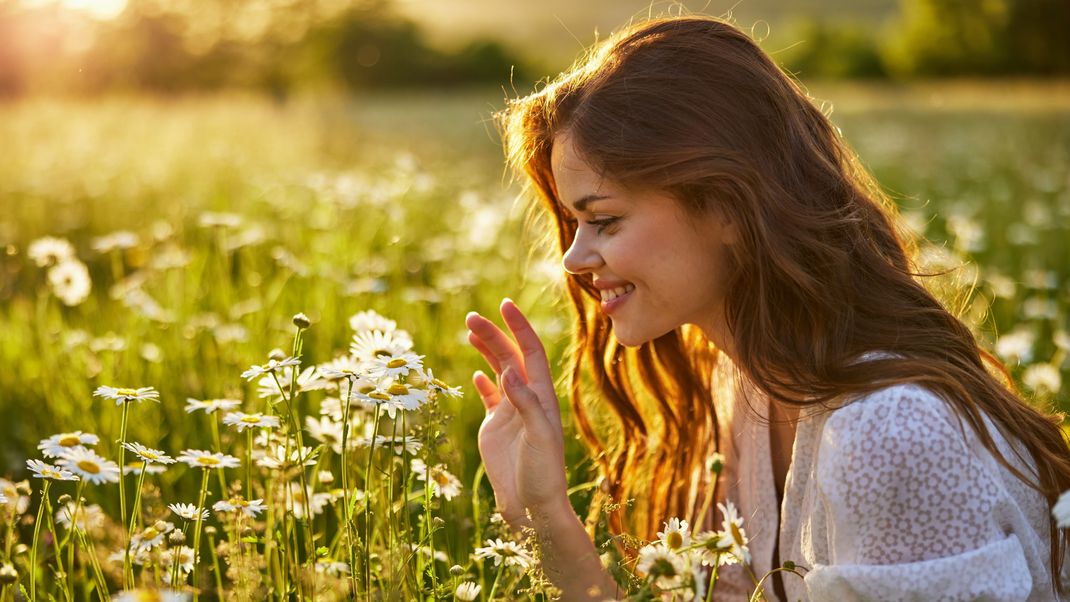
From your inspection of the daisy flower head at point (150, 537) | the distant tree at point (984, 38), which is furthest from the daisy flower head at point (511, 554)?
the distant tree at point (984, 38)

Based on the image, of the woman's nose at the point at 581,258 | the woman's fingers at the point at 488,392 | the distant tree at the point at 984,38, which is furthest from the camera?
the distant tree at the point at 984,38

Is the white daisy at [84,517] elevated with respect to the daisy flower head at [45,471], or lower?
lower

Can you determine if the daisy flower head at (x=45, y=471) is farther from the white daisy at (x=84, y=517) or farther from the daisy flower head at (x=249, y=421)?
the daisy flower head at (x=249, y=421)

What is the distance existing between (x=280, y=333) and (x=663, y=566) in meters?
2.26

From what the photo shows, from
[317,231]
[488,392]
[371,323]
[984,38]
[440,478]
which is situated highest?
[984,38]

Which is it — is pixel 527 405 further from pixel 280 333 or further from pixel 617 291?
pixel 280 333

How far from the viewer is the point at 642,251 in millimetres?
1833

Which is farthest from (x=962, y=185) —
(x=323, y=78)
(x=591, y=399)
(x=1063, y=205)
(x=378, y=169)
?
(x=323, y=78)

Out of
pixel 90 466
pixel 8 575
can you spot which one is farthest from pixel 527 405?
pixel 8 575

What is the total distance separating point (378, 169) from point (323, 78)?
90.4 ft

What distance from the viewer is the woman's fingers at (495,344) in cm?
195

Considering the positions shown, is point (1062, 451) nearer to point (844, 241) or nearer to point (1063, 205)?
point (844, 241)

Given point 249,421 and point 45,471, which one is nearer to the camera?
point 45,471

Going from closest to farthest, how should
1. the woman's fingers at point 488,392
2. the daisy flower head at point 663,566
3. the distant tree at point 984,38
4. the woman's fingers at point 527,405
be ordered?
the daisy flower head at point 663,566
the woman's fingers at point 527,405
the woman's fingers at point 488,392
the distant tree at point 984,38
